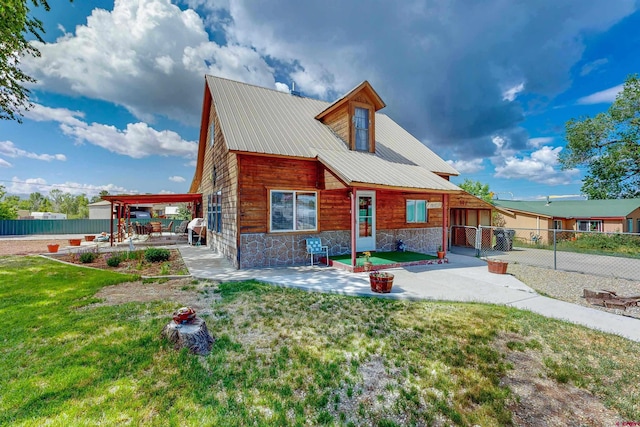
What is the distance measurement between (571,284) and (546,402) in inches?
264

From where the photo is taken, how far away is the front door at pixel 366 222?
1000 centimetres

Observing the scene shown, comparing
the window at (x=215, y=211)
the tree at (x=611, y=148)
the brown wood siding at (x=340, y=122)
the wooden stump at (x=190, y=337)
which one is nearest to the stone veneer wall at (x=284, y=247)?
the window at (x=215, y=211)

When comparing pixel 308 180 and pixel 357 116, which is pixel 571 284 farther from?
pixel 357 116

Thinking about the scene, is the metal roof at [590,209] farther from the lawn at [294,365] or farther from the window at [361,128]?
the lawn at [294,365]

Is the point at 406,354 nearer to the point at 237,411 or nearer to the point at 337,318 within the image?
the point at 337,318

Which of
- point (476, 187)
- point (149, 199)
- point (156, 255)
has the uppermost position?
point (476, 187)

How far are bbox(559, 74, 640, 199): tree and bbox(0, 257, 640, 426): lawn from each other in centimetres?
2896

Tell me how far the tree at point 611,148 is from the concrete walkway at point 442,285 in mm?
25035

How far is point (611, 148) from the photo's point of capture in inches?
912

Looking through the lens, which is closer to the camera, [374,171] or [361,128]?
[374,171]

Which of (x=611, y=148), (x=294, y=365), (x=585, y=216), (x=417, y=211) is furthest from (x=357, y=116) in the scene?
(x=611, y=148)

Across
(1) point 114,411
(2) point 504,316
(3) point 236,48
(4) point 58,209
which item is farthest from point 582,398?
(4) point 58,209

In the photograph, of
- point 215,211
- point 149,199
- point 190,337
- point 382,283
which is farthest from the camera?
point 149,199

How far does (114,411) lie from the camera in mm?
2355
